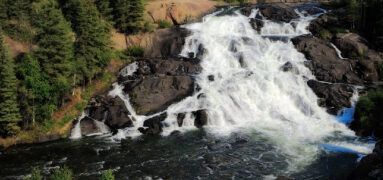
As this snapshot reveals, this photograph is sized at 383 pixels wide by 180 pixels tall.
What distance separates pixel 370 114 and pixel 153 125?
2188 centimetres

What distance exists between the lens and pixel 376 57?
41.2m

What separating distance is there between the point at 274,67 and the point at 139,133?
20.3 metres

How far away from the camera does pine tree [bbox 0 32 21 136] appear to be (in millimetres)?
27422

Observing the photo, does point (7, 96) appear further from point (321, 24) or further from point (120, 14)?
point (321, 24)

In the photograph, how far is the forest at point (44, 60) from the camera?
92.1 feet

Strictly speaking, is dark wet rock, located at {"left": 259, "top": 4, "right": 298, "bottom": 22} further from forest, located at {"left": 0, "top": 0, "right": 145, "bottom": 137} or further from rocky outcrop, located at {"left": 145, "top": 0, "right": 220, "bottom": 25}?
forest, located at {"left": 0, "top": 0, "right": 145, "bottom": 137}

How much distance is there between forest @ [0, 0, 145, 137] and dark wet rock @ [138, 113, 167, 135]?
361 inches

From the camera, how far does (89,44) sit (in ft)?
116

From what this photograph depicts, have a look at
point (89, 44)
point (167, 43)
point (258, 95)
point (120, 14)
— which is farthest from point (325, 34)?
point (89, 44)

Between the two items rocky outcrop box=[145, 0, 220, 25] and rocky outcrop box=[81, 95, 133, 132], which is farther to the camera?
rocky outcrop box=[145, 0, 220, 25]

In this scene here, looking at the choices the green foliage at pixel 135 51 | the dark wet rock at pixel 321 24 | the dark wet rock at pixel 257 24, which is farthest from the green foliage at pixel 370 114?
the green foliage at pixel 135 51

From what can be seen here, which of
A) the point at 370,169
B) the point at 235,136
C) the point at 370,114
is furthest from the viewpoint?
the point at 370,114

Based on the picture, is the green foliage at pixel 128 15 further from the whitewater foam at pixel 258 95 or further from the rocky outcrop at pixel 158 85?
the rocky outcrop at pixel 158 85

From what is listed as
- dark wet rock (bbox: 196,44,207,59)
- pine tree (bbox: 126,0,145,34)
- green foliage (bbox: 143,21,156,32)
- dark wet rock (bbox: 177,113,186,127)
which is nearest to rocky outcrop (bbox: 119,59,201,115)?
dark wet rock (bbox: 177,113,186,127)
